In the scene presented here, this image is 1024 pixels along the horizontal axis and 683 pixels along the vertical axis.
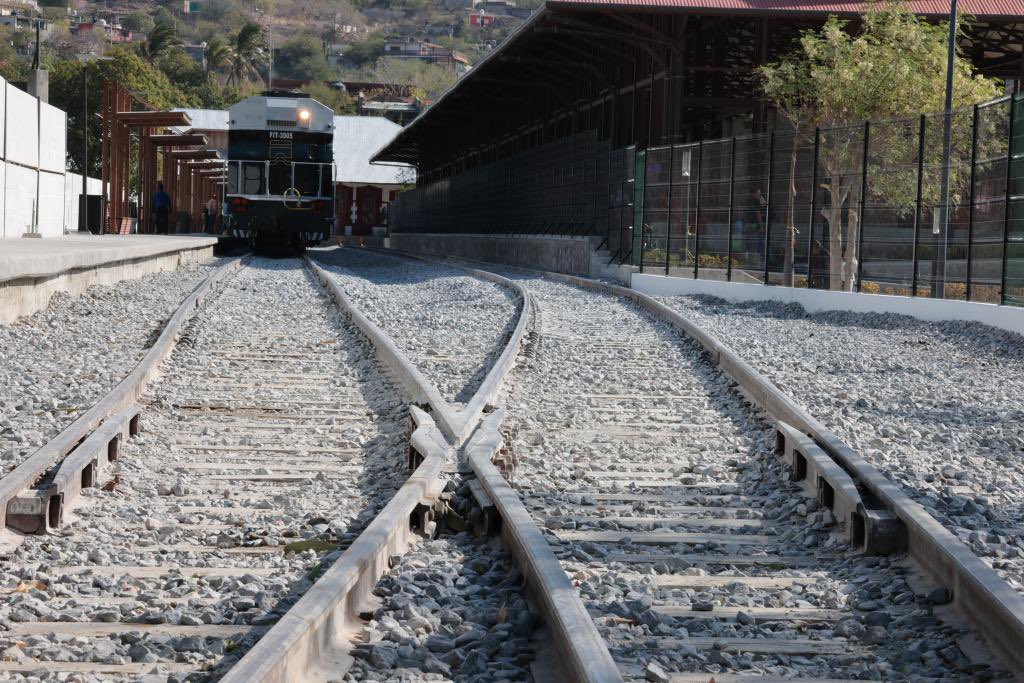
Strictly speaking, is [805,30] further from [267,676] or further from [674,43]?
[267,676]

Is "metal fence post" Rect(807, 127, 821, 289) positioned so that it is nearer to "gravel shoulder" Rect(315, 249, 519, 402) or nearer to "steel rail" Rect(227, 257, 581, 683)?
"gravel shoulder" Rect(315, 249, 519, 402)

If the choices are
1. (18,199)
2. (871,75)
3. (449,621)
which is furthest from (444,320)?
(18,199)

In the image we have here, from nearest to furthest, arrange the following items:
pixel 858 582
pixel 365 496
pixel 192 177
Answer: pixel 858 582 < pixel 365 496 < pixel 192 177

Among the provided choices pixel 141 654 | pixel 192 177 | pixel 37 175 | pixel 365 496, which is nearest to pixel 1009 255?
pixel 365 496

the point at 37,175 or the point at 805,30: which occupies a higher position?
the point at 805,30

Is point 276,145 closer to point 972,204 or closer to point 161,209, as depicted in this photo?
point 161,209

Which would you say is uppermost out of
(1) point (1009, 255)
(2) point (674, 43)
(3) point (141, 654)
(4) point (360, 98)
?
(4) point (360, 98)

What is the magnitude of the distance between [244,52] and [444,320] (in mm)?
183021

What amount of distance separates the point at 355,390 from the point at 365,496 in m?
3.57

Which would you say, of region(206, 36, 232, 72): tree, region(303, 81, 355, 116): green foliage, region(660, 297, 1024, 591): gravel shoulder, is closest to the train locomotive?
region(660, 297, 1024, 591): gravel shoulder

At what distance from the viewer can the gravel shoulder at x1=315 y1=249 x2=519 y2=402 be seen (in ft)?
35.3

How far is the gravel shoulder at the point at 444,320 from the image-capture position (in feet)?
35.3

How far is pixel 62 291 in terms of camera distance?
16.6m

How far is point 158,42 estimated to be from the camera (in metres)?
166
